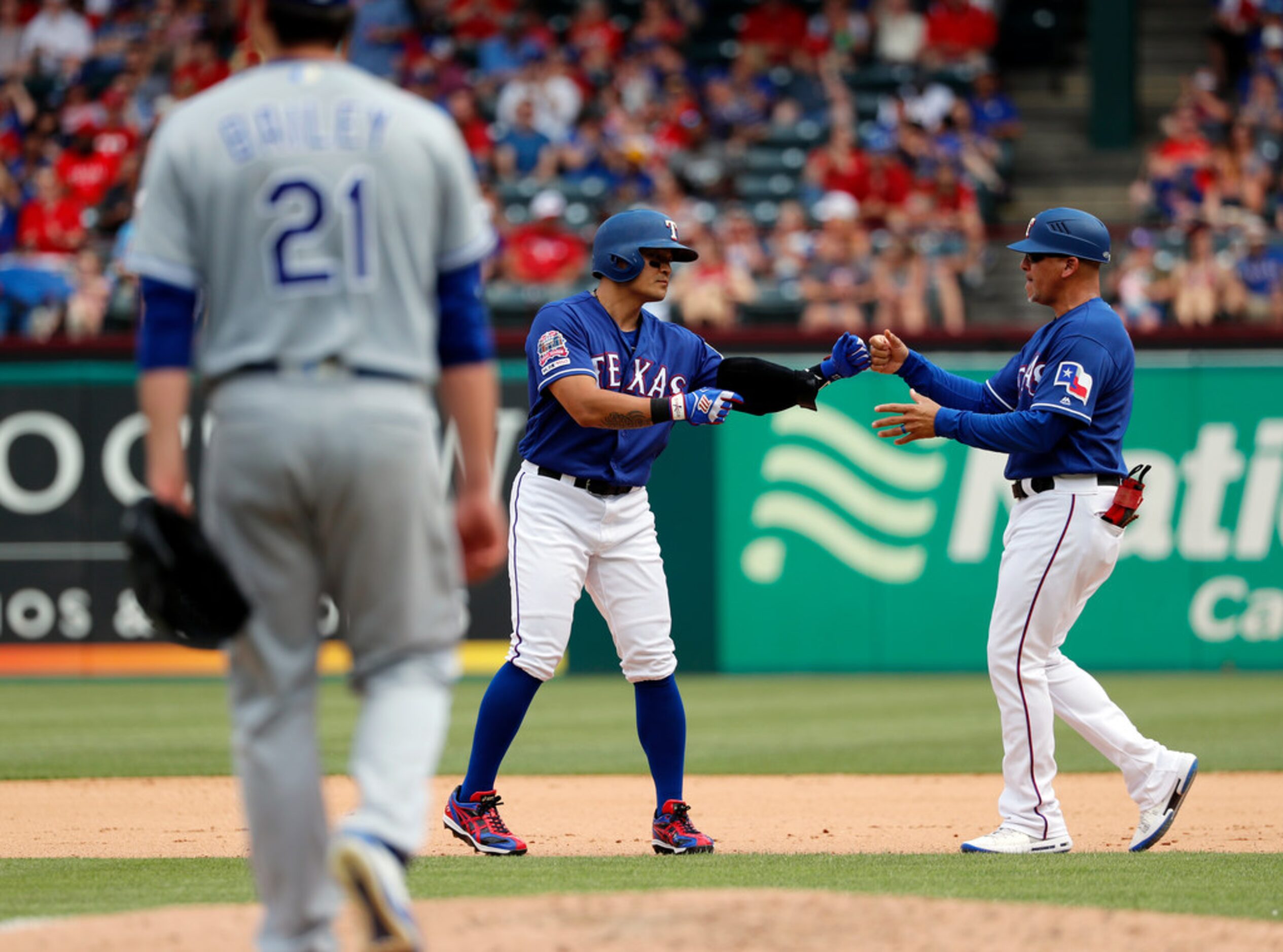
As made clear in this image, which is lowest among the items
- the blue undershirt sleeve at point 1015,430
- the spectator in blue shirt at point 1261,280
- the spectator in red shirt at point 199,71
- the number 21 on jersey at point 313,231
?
the blue undershirt sleeve at point 1015,430

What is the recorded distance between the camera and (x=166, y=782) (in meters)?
8.26

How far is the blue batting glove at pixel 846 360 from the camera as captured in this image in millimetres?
6164

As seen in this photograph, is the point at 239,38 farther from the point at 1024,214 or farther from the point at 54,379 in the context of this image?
the point at 1024,214

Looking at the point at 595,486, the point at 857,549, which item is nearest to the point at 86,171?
the point at 857,549

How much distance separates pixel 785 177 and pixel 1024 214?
8.24 feet

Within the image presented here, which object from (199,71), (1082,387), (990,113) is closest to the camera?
(1082,387)

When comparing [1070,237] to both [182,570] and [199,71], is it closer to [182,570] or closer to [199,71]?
[182,570]

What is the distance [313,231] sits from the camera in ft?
10.7

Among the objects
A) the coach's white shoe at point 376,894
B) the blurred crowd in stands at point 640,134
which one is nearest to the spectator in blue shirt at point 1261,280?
the blurred crowd in stands at point 640,134

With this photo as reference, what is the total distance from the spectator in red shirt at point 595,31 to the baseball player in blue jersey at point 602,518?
12.6 metres

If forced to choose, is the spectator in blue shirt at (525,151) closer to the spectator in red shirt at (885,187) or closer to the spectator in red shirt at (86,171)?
the spectator in red shirt at (885,187)

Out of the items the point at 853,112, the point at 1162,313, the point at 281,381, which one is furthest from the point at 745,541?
the point at 281,381

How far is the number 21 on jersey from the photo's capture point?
10.6 feet

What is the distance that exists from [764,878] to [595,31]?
570 inches
